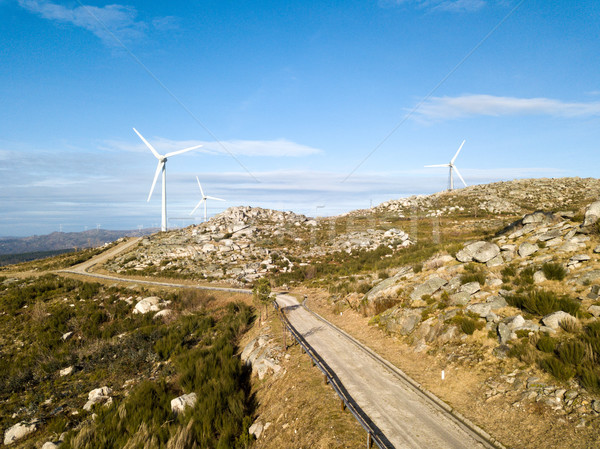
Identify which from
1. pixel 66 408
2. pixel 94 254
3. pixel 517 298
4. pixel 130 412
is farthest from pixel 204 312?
pixel 94 254

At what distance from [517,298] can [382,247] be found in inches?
1879

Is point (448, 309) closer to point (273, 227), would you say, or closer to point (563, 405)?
point (563, 405)

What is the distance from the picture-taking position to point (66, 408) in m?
20.3

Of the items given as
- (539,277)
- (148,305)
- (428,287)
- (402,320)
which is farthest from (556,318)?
(148,305)

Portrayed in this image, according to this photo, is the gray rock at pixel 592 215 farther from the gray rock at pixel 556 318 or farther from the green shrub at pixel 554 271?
the gray rock at pixel 556 318

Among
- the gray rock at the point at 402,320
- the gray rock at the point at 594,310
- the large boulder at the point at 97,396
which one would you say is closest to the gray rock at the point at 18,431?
the large boulder at the point at 97,396

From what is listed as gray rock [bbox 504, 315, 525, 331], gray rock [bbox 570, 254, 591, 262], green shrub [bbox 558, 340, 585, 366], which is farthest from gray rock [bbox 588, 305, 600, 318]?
gray rock [bbox 570, 254, 591, 262]

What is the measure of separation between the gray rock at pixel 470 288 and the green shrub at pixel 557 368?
7.48 meters

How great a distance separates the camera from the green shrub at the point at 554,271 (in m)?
17.2

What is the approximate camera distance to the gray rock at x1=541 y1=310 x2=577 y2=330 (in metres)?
13.9

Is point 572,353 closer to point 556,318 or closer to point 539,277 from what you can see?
point 556,318

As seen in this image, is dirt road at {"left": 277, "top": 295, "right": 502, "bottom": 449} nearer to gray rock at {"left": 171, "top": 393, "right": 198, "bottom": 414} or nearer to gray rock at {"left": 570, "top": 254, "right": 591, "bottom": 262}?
gray rock at {"left": 171, "top": 393, "right": 198, "bottom": 414}

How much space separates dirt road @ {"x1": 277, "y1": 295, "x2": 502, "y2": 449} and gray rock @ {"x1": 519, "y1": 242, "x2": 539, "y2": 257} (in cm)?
1312

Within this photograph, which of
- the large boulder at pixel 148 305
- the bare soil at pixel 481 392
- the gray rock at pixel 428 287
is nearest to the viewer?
the bare soil at pixel 481 392
